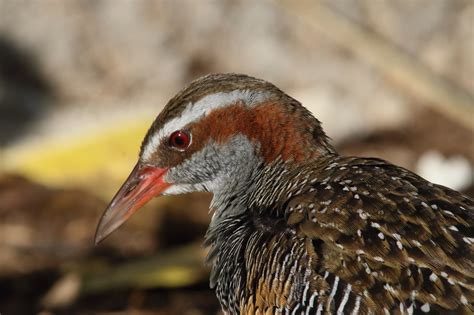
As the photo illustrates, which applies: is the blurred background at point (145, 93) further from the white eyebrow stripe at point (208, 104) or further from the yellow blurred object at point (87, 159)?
the white eyebrow stripe at point (208, 104)

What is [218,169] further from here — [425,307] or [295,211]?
[425,307]

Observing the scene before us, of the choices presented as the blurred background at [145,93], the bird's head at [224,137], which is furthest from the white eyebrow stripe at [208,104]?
the blurred background at [145,93]

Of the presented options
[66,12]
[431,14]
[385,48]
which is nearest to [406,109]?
[431,14]

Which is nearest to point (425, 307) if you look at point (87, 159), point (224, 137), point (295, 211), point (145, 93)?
point (295, 211)

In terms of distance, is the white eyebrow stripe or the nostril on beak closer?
the white eyebrow stripe

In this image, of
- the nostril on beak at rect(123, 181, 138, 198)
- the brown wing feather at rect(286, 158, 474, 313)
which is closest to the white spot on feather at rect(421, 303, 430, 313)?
the brown wing feather at rect(286, 158, 474, 313)

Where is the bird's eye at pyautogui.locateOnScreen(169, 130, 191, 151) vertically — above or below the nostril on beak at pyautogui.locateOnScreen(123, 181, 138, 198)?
above

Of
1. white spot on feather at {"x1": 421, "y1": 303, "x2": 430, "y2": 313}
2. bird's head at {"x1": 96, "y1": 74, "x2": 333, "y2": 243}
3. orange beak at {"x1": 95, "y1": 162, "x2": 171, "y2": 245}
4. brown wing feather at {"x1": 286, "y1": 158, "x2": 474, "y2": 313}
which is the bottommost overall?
white spot on feather at {"x1": 421, "y1": 303, "x2": 430, "y2": 313}

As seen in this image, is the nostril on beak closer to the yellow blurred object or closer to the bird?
the bird
